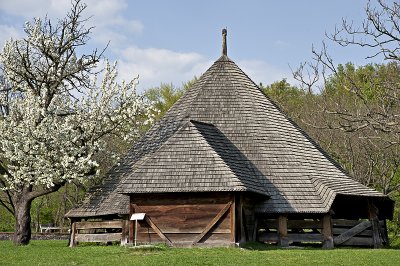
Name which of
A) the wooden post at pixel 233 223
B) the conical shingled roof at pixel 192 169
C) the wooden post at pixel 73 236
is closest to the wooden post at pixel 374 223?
the conical shingled roof at pixel 192 169

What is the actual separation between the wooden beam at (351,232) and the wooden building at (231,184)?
32 millimetres

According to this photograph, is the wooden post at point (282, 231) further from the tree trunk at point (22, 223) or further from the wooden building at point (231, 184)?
the tree trunk at point (22, 223)

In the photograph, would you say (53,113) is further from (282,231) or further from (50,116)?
(282,231)

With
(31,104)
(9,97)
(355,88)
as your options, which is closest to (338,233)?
(355,88)

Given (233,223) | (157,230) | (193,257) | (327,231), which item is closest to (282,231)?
(327,231)

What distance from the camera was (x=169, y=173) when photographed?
18.3 metres

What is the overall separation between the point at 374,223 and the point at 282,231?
124 inches

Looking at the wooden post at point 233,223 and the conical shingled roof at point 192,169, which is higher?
the conical shingled roof at point 192,169

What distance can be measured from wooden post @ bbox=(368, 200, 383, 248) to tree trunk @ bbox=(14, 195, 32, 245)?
1147 cm

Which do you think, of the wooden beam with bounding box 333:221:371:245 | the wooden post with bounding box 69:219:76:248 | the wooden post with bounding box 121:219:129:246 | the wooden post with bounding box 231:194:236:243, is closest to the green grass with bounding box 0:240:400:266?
the wooden post with bounding box 231:194:236:243

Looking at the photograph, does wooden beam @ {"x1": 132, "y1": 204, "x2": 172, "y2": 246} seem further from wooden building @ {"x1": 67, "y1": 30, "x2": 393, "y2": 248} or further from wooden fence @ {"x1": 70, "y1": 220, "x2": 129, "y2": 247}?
wooden fence @ {"x1": 70, "y1": 220, "x2": 129, "y2": 247}

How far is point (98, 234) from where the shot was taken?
2006 cm

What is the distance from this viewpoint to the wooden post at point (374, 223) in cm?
1969

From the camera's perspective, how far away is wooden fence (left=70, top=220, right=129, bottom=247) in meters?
19.4
